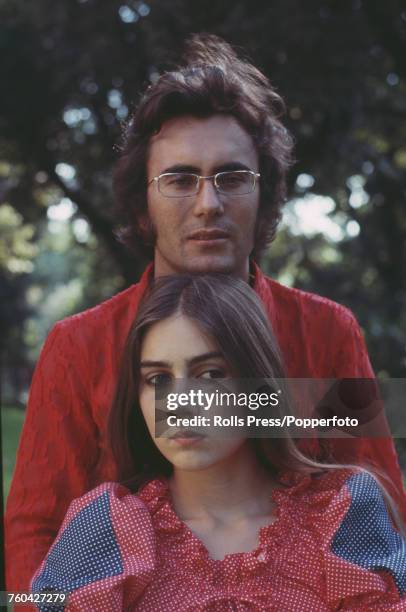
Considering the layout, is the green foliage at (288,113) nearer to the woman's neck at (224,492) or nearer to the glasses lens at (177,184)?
the glasses lens at (177,184)

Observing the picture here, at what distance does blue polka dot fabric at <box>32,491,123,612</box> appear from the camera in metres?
1.48

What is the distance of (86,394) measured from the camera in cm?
218

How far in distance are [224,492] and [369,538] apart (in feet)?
0.91

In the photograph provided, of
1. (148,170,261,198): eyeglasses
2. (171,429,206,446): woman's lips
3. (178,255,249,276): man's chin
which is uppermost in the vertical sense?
(148,170,261,198): eyeglasses

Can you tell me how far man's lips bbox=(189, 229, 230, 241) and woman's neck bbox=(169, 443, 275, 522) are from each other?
0.51m

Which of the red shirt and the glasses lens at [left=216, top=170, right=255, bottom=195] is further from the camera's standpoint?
the glasses lens at [left=216, top=170, right=255, bottom=195]

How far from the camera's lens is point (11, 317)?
15188 mm

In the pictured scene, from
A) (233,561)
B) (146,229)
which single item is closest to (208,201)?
(146,229)

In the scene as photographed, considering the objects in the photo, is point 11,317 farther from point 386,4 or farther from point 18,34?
point 386,4

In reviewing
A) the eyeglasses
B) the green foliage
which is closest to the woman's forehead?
the eyeglasses

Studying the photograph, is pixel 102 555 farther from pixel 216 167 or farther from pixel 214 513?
pixel 216 167

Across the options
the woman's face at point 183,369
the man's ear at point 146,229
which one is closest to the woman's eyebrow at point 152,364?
the woman's face at point 183,369

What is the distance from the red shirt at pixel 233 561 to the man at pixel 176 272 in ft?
1.01

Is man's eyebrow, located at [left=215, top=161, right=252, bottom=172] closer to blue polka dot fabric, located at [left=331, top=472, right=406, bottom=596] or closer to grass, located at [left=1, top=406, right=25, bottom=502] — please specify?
blue polka dot fabric, located at [left=331, top=472, right=406, bottom=596]
